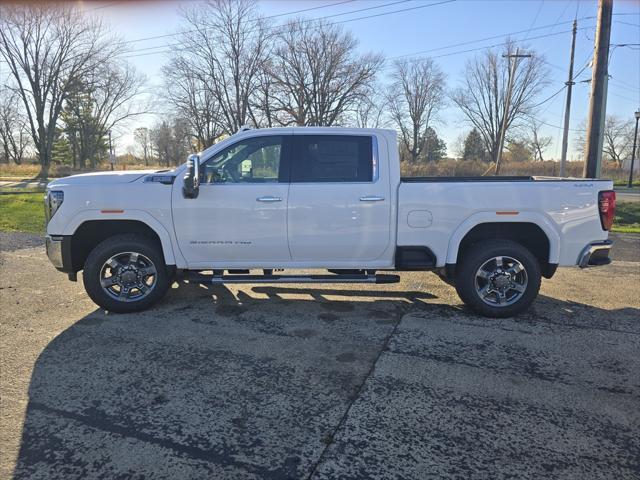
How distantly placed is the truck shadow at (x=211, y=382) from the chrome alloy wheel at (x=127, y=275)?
26cm

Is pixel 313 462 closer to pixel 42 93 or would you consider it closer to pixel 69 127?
pixel 42 93

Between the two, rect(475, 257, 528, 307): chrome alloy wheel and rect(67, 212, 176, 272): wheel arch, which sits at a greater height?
rect(67, 212, 176, 272): wheel arch

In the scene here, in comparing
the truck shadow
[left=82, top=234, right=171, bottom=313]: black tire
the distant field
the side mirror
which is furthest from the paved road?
the distant field

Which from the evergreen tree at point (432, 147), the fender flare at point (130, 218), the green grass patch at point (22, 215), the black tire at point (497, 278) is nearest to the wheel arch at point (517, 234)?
the black tire at point (497, 278)

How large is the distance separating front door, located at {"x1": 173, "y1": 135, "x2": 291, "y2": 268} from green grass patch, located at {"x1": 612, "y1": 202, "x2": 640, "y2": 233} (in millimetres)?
11497

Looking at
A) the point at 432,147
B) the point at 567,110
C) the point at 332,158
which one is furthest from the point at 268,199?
the point at 432,147

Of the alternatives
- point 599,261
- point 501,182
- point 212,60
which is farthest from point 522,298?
point 212,60

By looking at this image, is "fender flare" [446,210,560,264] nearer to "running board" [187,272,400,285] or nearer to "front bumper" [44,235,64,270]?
"running board" [187,272,400,285]

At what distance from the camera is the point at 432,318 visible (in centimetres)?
500

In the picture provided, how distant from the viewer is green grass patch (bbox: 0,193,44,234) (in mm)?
10948

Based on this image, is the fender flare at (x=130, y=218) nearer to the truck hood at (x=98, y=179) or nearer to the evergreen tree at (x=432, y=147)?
the truck hood at (x=98, y=179)

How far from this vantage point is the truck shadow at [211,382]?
2.60m

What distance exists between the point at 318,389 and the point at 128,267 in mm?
2758

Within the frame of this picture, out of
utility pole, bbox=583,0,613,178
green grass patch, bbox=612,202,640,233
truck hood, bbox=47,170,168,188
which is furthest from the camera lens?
green grass patch, bbox=612,202,640,233
